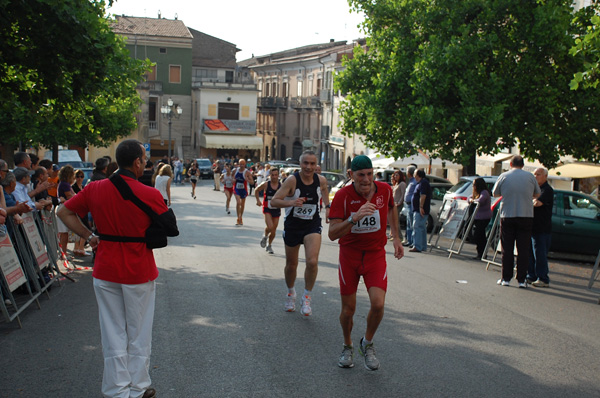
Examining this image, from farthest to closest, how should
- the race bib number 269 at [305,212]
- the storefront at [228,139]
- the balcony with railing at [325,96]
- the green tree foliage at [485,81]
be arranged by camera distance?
the storefront at [228,139] < the balcony with railing at [325,96] < the green tree foliage at [485,81] < the race bib number 269 at [305,212]

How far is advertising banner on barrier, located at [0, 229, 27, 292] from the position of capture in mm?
7992

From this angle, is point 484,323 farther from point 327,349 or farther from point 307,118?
point 307,118

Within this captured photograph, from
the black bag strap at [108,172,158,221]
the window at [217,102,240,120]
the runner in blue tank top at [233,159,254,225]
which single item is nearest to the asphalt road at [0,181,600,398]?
the black bag strap at [108,172,158,221]

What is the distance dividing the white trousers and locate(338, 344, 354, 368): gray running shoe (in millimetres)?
1854

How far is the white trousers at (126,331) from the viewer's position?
16.7ft

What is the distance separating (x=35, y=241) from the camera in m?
9.59

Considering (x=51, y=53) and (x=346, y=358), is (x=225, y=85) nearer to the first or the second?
(x=51, y=53)

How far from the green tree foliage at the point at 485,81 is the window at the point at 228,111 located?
49396 millimetres

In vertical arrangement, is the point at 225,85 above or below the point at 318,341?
above

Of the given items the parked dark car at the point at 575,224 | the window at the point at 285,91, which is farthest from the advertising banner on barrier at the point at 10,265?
the window at the point at 285,91

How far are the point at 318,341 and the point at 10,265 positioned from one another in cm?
369

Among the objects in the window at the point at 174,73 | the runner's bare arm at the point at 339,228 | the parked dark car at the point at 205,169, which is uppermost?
the window at the point at 174,73

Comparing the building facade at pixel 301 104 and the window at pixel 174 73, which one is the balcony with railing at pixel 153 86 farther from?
the building facade at pixel 301 104

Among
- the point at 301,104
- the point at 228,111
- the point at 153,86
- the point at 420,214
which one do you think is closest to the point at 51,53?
the point at 420,214
